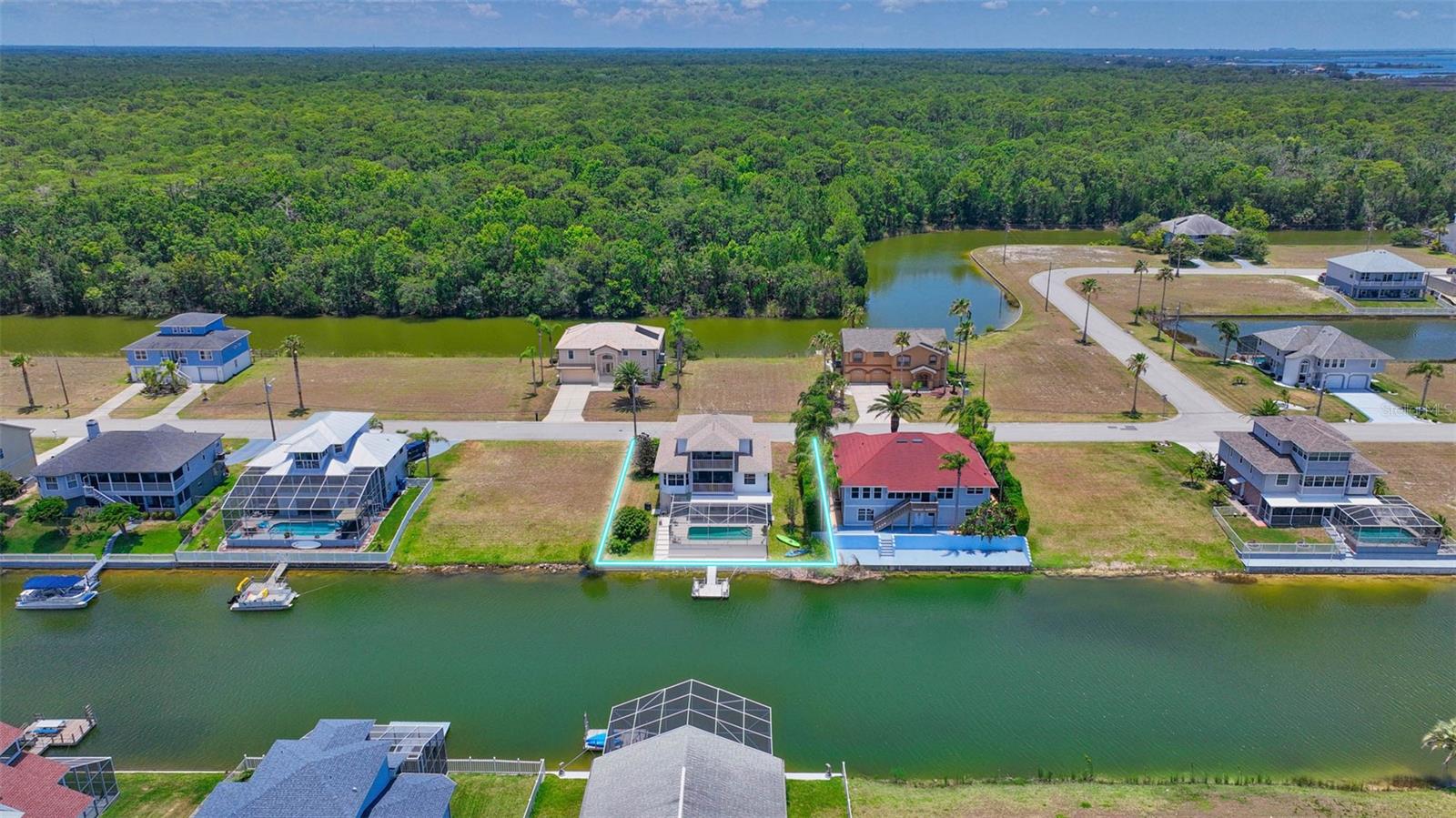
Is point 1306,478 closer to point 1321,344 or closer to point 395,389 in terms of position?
point 1321,344

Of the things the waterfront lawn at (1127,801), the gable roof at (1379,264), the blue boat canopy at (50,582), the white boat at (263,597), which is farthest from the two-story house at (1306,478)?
the blue boat canopy at (50,582)

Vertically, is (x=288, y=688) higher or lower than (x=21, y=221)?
lower

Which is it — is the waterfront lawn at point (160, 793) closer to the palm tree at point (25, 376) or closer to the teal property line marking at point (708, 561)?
the teal property line marking at point (708, 561)

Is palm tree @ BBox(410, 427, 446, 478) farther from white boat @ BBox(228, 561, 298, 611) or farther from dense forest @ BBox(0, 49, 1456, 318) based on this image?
dense forest @ BBox(0, 49, 1456, 318)

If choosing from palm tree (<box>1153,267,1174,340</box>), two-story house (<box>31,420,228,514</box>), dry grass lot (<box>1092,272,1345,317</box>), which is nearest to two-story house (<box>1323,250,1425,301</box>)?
dry grass lot (<box>1092,272,1345,317</box>)

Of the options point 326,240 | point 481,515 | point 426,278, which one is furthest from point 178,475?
point 326,240

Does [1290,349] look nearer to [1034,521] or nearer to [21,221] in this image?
[1034,521]

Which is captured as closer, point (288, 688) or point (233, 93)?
point (288, 688)
